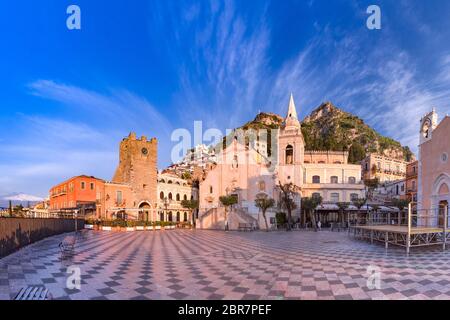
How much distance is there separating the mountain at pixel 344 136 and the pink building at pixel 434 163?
50.4 metres

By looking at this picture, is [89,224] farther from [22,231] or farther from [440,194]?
[440,194]

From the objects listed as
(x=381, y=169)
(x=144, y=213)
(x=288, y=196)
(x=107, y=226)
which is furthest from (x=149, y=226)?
(x=381, y=169)

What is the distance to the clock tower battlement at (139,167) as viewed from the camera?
4131 centimetres

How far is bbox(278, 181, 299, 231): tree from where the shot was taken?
33500 millimetres

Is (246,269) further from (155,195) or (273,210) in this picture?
(155,195)

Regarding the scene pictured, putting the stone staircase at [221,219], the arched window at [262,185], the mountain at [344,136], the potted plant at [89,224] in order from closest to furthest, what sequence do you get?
the potted plant at [89,224] < the stone staircase at [221,219] < the arched window at [262,185] < the mountain at [344,136]

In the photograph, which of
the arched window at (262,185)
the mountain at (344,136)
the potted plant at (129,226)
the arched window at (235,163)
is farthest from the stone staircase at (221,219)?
the mountain at (344,136)

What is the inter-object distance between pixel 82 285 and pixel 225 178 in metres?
33.1

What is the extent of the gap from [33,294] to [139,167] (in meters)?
37.4

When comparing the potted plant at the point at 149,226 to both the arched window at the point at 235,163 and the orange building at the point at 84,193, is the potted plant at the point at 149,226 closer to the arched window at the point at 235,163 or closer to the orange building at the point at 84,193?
the orange building at the point at 84,193

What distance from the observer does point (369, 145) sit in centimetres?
8294

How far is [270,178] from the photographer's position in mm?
37500
